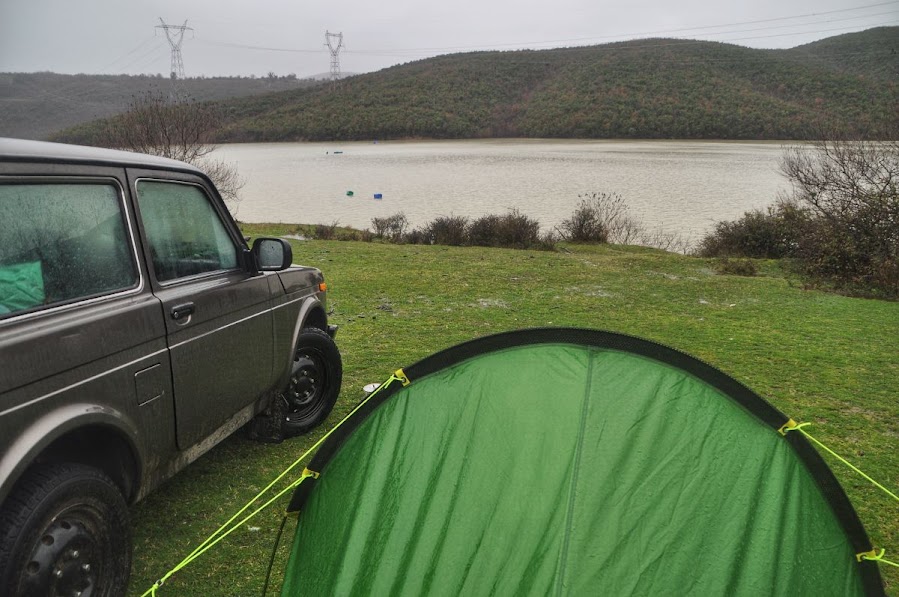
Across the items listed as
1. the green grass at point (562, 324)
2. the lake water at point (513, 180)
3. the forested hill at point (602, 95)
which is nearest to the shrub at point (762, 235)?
the green grass at point (562, 324)

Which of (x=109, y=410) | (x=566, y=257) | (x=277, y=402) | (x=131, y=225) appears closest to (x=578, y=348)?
(x=109, y=410)

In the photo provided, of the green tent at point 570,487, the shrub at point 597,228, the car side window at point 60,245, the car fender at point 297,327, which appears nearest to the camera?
the green tent at point 570,487

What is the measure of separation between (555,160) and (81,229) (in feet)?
199

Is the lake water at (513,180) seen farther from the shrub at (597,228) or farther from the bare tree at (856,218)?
the bare tree at (856,218)

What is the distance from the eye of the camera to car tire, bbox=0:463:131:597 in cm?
217

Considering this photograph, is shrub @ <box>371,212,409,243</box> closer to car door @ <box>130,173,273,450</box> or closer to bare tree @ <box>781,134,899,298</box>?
bare tree @ <box>781,134,899,298</box>

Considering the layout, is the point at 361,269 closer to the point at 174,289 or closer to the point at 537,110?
the point at 174,289

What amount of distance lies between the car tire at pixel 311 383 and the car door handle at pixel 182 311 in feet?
4.45

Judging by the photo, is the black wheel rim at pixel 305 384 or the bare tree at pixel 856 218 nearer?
the black wheel rim at pixel 305 384

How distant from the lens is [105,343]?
2.62m

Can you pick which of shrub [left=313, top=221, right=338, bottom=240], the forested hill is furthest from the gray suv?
the forested hill

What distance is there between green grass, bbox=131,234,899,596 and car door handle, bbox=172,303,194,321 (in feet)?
4.11

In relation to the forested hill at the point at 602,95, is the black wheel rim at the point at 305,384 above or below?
below

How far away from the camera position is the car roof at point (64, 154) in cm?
245
